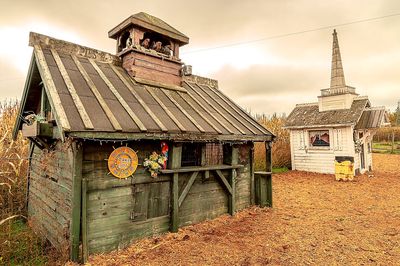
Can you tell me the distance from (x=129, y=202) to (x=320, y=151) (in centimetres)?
1522

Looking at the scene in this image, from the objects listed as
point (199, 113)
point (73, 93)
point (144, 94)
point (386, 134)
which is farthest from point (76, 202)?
point (386, 134)

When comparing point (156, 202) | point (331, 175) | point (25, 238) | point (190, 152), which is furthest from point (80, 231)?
point (331, 175)

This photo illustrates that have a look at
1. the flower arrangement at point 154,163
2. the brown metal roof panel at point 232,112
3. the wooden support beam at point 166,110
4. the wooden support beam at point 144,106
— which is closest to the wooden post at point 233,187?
the brown metal roof panel at point 232,112

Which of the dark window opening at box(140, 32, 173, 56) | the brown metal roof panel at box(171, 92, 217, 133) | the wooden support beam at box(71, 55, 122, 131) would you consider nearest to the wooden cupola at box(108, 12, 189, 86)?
the dark window opening at box(140, 32, 173, 56)

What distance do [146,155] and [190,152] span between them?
66.9 inches

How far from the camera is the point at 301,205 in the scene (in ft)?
Answer: 32.8

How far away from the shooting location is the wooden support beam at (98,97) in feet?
18.2

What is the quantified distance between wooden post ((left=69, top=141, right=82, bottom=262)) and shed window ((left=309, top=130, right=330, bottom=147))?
1635cm

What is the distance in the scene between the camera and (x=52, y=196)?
649 centimetres

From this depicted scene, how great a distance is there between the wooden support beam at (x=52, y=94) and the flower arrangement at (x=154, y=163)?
2072mm

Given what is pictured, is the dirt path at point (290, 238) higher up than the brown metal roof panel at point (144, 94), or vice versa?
the brown metal roof panel at point (144, 94)

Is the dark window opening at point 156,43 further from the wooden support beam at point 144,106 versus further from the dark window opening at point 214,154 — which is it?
the dark window opening at point 214,154

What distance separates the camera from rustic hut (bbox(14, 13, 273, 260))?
5.43 meters

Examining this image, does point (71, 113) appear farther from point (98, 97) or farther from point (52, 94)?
point (98, 97)
